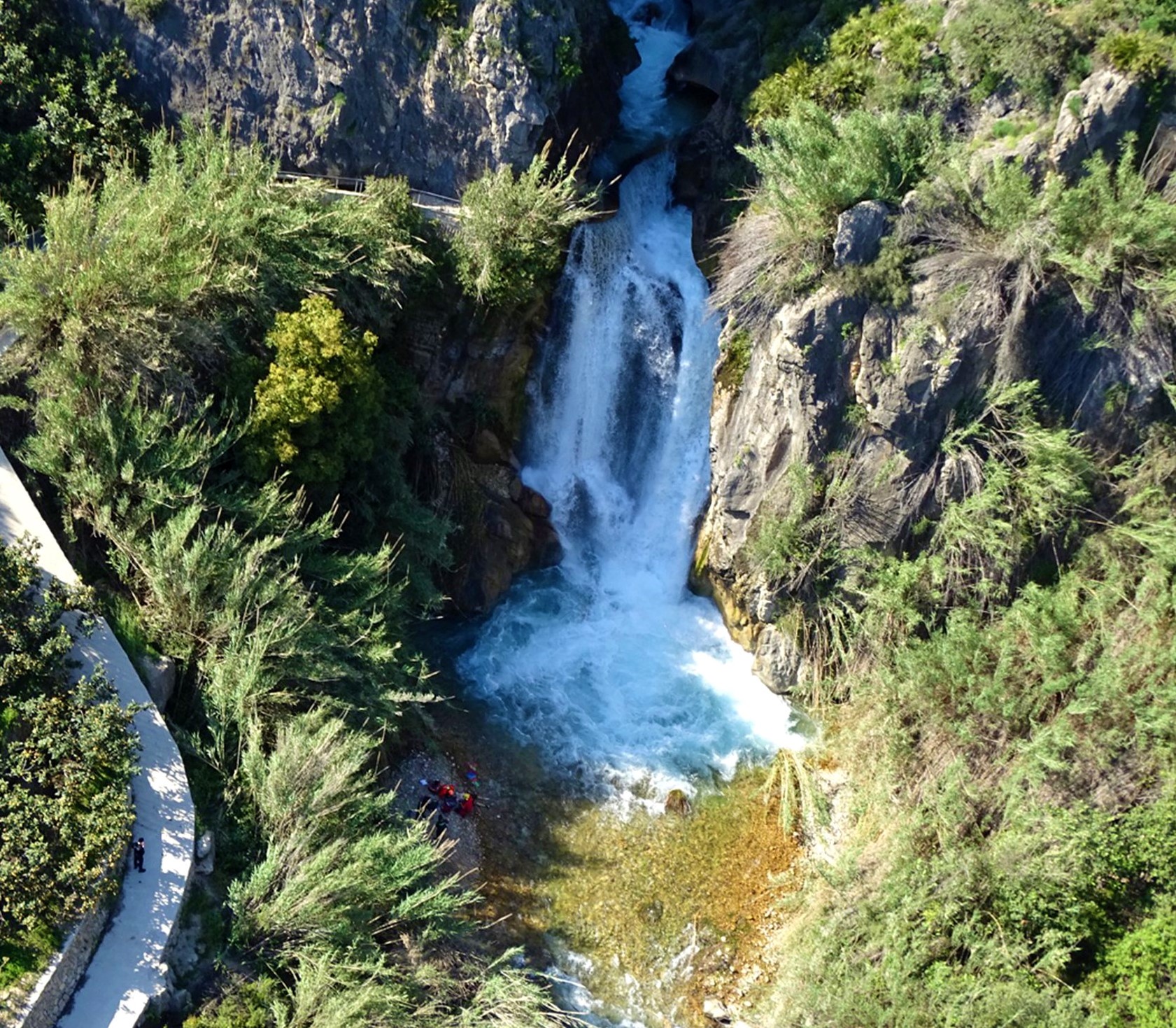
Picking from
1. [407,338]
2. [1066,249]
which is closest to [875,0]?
[1066,249]

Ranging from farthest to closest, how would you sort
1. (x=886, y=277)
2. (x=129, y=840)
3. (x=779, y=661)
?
(x=779, y=661)
(x=886, y=277)
(x=129, y=840)

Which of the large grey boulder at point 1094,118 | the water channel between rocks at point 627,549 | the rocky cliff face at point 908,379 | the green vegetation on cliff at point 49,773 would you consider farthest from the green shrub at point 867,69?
the green vegetation on cliff at point 49,773

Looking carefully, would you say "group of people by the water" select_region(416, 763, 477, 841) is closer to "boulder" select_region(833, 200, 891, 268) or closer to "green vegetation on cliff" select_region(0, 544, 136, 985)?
"green vegetation on cliff" select_region(0, 544, 136, 985)

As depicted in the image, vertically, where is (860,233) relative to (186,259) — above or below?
above

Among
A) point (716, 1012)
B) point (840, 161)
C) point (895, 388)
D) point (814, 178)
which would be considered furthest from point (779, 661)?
point (840, 161)

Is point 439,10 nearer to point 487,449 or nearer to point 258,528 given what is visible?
point 487,449

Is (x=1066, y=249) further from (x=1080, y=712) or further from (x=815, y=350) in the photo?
(x=1080, y=712)

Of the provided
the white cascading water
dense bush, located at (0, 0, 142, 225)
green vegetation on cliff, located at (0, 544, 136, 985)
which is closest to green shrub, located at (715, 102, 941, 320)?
the white cascading water
